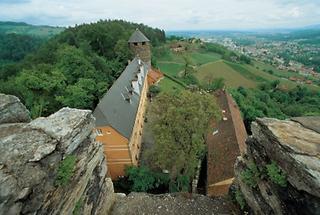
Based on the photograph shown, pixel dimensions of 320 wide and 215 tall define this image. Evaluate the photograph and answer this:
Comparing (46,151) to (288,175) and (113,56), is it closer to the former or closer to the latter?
(288,175)

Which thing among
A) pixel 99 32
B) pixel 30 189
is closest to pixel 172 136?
pixel 30 189

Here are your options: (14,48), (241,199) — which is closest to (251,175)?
(241,199)

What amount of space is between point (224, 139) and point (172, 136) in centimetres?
763

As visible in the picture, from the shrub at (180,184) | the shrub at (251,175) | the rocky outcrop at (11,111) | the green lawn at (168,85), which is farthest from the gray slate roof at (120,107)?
the shrub at (251,175)

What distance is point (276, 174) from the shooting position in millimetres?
9289

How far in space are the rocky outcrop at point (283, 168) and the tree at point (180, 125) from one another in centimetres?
547

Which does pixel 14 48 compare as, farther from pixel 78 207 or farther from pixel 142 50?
pixel 78 207

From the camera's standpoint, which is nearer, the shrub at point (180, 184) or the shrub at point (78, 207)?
the shrub at point (78, 207)

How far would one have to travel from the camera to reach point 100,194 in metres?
12.9

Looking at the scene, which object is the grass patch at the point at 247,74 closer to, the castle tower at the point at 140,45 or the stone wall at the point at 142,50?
the stone wall at the point at 142,50

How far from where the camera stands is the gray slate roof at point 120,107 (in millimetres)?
21441

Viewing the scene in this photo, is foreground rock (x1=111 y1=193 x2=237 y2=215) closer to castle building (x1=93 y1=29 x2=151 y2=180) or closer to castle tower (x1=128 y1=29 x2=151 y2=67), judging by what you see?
castle building (x1=93 y1=29 x2=151 y2=180)

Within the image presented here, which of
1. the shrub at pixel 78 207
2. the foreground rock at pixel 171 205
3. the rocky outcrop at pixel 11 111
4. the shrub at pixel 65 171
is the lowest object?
the foreground rock at pixel 171 205

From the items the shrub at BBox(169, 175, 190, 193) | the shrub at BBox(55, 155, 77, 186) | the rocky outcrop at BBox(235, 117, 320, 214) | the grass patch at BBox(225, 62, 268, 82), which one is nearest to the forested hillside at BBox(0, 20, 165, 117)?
the shrub at BBox(169, 175, 190, 193)
